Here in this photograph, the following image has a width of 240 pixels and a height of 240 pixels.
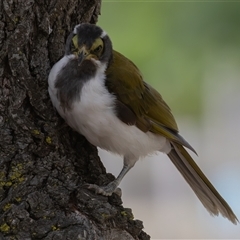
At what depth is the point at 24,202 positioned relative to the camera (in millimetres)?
2689

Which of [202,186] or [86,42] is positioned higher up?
[202,186]

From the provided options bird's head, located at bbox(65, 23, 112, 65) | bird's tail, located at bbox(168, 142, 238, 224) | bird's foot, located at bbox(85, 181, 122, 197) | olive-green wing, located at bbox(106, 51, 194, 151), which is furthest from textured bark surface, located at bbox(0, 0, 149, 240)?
bird's tail, located at bbox(168, 142, 238, 224)

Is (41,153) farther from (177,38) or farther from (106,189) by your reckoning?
(177,38)

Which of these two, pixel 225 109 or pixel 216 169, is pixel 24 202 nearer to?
pixel 216 169

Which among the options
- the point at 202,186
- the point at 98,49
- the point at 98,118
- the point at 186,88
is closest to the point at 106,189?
the point at 98,118

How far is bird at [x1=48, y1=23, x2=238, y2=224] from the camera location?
292 centimetres

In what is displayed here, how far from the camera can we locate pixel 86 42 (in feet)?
9.58

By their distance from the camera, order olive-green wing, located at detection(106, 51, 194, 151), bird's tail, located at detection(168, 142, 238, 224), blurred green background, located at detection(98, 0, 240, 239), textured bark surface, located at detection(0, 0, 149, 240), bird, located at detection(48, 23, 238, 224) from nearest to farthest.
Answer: textured bark surface, located at detection(0, 0, 149, 240) → bird, located at detection(48, 23, 238, 224) → olive-green wing, located at detection(106, 51, 194, 151) → bird's tail, located at detection(168, 142, 238, 224) → blurred green background, located at detection(98, 0, 240, 239)

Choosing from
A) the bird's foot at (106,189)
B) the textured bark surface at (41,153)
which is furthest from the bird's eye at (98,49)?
the bird's foot at (106,189)

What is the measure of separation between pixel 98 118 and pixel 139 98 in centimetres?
25

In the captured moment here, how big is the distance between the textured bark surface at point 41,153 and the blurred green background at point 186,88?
2.64 meters

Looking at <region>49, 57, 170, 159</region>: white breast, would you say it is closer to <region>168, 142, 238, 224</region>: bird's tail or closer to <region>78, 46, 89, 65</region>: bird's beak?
<region>78, 46, 89, 65</region>: bird's beak

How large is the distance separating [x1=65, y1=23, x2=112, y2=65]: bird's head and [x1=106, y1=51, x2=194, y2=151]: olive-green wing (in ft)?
0.33

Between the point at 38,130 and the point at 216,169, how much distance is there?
3.29m
